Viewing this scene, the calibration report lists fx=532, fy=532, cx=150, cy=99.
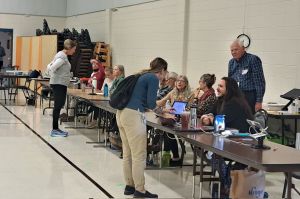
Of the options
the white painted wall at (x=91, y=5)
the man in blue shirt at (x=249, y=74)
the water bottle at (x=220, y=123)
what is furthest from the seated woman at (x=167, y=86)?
the white painted wall at (x=91, y=5)

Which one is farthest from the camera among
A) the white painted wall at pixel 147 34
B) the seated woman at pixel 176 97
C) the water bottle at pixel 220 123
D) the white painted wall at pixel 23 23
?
the white painted wall at pixel 23 23

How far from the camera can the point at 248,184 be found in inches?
150

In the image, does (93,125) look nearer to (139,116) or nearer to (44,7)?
(139,116)

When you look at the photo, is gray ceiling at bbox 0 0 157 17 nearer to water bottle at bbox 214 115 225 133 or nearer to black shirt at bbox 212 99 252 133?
black shirt at bbox 212 99 252 133

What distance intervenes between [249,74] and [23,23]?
14.9 meters

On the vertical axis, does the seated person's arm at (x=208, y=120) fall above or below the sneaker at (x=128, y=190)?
above

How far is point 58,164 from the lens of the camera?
640cm

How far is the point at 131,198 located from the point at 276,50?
4139 mm

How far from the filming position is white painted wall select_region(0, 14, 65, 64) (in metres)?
19.1

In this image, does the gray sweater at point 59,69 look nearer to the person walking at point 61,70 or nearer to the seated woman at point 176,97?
the person walking at point 61,70

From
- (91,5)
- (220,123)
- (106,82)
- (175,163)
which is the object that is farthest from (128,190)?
(91,5)

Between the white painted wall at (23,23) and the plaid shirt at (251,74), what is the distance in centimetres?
1462

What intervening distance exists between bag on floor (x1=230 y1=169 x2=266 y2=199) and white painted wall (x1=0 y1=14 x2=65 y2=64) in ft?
54.2

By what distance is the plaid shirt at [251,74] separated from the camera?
19.0ft
